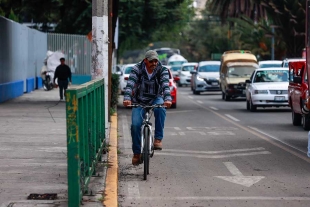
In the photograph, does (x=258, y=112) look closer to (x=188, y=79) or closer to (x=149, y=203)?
(x=149, y=203)

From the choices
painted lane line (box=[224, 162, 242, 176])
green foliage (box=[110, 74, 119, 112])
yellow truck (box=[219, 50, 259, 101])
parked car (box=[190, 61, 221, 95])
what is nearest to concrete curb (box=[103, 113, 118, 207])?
painted lane line (box=[224, 162, 242, 176])

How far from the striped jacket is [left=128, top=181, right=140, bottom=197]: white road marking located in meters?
1.39

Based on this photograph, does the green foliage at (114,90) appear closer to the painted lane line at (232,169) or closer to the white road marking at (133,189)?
the painted lane line at (232,169)

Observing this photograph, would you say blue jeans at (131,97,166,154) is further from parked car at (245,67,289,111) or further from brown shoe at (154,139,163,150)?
parked car at (245,67,289,111)

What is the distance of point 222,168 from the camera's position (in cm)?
1350

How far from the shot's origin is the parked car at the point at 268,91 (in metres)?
29.0

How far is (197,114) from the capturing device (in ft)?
91.3

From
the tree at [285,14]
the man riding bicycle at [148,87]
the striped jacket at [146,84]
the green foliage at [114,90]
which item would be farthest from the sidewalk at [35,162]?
the tree at [285,14]

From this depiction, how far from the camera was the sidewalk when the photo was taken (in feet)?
32.6

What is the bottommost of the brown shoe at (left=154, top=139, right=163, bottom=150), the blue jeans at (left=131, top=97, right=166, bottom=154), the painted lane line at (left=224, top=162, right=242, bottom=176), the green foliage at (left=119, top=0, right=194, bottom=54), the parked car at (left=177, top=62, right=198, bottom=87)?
the parked car at (left=177, top=62, right=198, bottom=87)

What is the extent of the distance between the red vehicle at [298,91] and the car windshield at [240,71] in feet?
49.6

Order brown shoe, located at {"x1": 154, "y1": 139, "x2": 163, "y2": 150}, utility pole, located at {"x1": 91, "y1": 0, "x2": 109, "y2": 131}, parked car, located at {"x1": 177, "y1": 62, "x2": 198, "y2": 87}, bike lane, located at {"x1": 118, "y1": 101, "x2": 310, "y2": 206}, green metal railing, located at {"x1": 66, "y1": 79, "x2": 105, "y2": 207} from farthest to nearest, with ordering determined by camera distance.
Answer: parked car, located at {"x1": 177, "y1": 62, "x2": 198, "y2": 87} → utility pole, located at {"x1": 91, "y1": 0, "x2": 109, "y2": 131} → brown shoe, located at {"x1": 154, "y1": 139, "x2": 163, "y2": 150} → bike lane, located at {"x1": 118, "y1": 101, "x2": 310, "y2": 206} → green metal railing, located at {"x1": 66, "y1": 79, "x2": 105, "y2": 207}

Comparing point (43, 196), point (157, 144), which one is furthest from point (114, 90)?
point (43, 196)

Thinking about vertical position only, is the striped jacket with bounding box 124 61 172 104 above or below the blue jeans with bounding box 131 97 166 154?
above
